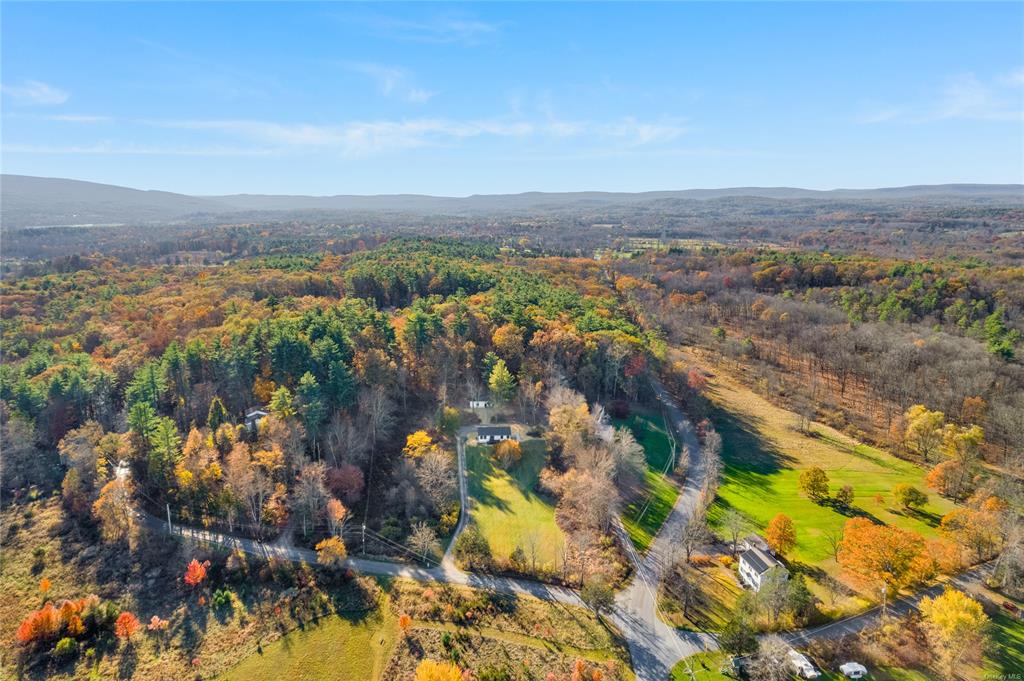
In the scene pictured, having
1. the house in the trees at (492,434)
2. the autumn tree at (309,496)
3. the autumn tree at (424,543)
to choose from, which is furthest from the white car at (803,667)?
the autumn tree at (309,496)

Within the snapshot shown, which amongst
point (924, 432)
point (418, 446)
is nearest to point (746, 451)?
point (924, 432)

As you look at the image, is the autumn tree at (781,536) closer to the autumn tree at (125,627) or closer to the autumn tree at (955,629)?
the autumn tree at (955,629)

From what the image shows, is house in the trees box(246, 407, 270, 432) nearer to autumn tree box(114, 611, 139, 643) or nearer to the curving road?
the curving road

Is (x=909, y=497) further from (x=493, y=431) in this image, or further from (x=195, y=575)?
(x=195, y=575)

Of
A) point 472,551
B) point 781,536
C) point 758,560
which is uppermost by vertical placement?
point 781,536

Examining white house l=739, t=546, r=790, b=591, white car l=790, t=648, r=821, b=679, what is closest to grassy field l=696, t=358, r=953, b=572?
white house l=739, t=546, r=790, b=591
